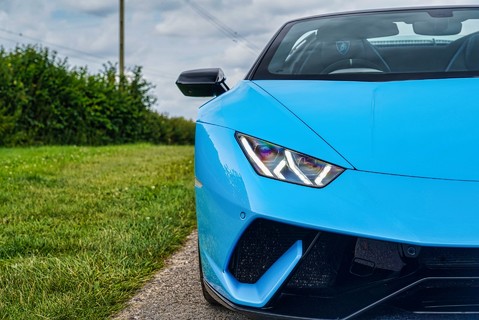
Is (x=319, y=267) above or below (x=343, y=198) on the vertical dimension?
below

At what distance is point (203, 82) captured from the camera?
10.2 ft

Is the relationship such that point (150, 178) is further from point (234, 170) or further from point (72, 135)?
point (72, 135)

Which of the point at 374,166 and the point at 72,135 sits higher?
the point at 374,166

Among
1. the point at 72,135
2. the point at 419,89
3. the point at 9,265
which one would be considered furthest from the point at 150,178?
the point at 72,135

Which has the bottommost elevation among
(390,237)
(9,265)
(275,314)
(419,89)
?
(9,265)

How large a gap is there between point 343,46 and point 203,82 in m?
0.71

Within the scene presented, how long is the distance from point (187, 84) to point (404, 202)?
1.55 m

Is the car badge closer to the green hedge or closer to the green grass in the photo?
the green grass

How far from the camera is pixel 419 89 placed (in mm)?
2318

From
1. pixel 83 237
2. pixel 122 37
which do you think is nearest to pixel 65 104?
pixel 122 37

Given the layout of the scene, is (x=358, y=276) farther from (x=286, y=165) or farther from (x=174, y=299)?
(x=174, y=299)

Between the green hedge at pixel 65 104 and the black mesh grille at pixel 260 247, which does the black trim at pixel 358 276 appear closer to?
the black mesh grille at pixel 260 247

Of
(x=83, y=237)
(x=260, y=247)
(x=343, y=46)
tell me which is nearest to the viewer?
(x=260, y=247)

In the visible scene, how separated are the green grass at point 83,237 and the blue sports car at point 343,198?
0.80m
